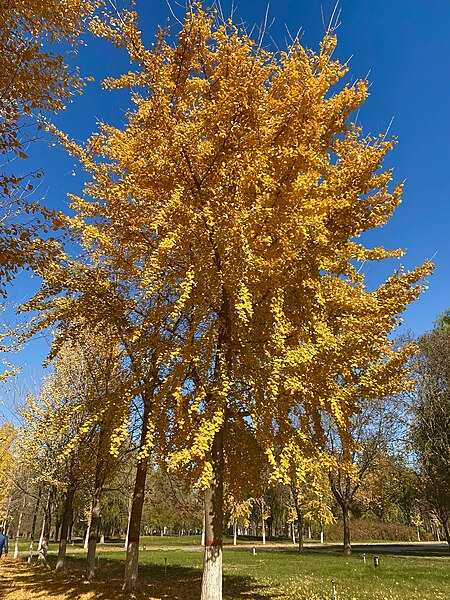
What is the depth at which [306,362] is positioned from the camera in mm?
5730

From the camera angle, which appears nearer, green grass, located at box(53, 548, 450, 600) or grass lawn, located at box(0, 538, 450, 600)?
grass lawn, located at box(0, 538, 450, 600)

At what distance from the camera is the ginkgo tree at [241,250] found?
6.08m

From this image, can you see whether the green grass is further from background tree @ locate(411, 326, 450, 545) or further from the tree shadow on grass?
background tree @ locate(411, 326, 450, 545)

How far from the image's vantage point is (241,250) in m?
5.97

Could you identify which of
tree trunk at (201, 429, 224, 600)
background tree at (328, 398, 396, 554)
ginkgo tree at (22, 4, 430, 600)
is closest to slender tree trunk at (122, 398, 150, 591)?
tree trunk at (201, 429, 224, 600)

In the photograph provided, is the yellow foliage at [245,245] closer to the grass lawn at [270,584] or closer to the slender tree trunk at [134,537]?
the slender tree trunk at [134,537]

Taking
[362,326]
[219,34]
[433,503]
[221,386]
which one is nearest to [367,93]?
[219,34]

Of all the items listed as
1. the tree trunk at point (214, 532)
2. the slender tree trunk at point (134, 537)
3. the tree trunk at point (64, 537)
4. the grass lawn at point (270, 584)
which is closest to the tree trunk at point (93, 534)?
the grass lawn at point (270, 584)

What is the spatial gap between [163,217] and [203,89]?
2.51 meters

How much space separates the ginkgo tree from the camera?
239 inches

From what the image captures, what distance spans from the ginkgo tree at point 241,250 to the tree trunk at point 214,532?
0.9 inches

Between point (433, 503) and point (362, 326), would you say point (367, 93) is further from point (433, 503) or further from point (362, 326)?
point (433, 503)

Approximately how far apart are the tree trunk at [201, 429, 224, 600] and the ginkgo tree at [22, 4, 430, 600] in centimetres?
2

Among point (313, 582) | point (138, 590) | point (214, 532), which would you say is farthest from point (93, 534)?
point (214, 532)
